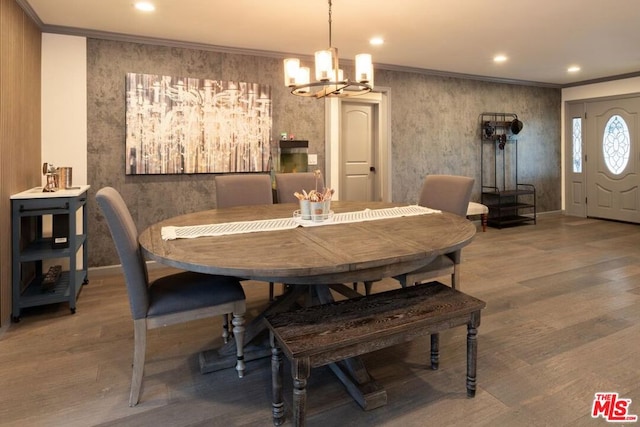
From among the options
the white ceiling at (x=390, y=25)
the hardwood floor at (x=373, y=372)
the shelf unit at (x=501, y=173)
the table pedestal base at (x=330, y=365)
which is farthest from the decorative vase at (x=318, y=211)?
the shelf unit at (x=501, y=173)

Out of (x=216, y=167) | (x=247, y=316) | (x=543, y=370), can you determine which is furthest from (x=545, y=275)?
(x=216, y=167)

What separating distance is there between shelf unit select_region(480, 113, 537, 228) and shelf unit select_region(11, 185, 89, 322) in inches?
218

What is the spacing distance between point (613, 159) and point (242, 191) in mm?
6381

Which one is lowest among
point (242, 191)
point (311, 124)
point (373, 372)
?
point (373, 372)

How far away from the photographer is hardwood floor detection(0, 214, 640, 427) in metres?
1.74

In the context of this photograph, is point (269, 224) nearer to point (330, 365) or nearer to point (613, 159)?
point (330, 365)

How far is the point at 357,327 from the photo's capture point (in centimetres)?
156

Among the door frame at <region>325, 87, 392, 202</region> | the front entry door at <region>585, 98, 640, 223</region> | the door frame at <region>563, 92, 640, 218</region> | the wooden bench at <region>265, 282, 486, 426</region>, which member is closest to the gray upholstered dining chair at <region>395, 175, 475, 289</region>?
the wooden bench at <region>265, 282, 486, 426</region>

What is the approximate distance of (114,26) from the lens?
11.6 feet

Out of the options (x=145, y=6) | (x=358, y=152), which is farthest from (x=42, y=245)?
(x=358, y=152)

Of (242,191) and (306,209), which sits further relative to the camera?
(242,191)

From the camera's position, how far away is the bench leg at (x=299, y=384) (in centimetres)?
140

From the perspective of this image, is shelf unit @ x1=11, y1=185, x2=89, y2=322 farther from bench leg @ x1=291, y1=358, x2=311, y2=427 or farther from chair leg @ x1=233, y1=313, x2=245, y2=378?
bench leg @ x1=291, y1=358, x2=311, y2=427

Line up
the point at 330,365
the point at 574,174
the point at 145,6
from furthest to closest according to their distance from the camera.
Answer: the point at 574,174 < the point at 145,6 < the point at 330,365
